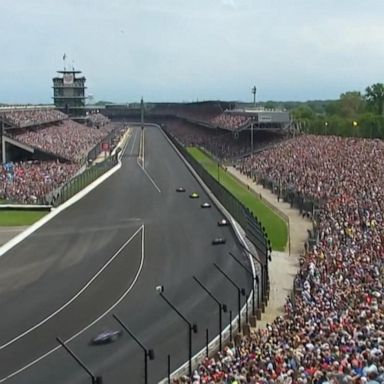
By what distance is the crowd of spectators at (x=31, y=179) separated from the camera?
5528cm

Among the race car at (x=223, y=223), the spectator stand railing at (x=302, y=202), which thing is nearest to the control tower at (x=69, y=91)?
the spectator stand railing at (x=302, y=202)

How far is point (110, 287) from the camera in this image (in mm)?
31125

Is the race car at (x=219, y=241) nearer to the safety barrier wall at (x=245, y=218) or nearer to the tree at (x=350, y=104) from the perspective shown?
the safety barrier wall at (x=245, y=218)

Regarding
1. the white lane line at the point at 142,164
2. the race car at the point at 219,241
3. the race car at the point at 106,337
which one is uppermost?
the race car at the point at 106,337

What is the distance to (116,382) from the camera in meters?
20.9

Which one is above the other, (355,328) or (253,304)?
(355,328)

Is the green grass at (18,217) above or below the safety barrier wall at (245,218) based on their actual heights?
below

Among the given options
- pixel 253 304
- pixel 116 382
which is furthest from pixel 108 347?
pixel 253 304

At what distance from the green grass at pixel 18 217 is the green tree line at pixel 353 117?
173 feet

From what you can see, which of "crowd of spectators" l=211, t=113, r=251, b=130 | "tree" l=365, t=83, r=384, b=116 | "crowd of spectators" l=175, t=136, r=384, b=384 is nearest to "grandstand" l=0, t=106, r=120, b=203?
"crowd of spectators" l=211, t=113, r=251, b=130

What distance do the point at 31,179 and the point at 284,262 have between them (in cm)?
3058

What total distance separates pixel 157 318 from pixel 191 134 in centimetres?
11831

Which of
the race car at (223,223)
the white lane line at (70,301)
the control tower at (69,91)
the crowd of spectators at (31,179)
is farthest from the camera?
the control tower at (69,91)

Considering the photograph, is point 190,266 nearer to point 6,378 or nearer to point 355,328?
point 6,378
